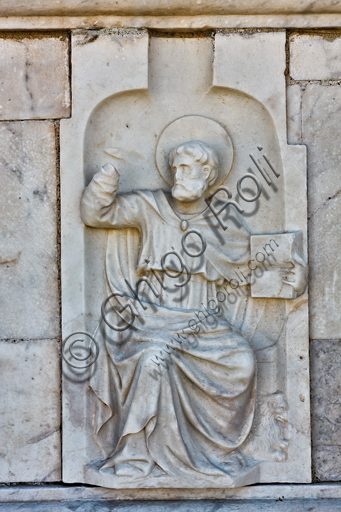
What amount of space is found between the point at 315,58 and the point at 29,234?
1.84 m

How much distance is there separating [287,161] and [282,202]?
222mm

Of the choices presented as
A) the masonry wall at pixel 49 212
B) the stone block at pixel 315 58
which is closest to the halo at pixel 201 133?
the masonry wall at pixel 49 212

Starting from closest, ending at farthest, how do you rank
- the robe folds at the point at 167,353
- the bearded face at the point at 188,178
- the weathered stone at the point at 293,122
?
the robe folds at the point at 167,353 → the bearded face at the point at 188,178 → the weathered stone at the point at 293,122

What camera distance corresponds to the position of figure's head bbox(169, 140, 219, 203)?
11.4 feet

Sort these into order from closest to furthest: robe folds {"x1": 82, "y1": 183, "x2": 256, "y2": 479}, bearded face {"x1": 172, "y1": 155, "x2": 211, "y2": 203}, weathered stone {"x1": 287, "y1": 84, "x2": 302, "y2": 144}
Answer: robe folds {"x1": 82, "y1": 183, "x2": 256, "y2": 479} → bearded face {"x1": 172, "y1": 155, "x2": 211, "y2": 203} → weathered stone {"x1": 287, "y1": 84, "x2": 302, "y2": 144}

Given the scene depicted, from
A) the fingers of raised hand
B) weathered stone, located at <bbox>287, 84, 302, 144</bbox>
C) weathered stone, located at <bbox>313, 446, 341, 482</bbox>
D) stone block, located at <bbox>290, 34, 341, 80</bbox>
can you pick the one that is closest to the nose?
the fingers of raised hand

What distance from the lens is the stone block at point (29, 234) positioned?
3.58m

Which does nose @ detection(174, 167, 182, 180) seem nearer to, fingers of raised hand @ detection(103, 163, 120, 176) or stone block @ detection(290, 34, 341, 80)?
fingers of raised hand @ detection(103, 163, 120, 176)

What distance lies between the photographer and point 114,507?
3.44m

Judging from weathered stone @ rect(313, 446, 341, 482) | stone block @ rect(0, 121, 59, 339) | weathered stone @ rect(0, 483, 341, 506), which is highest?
stone block @ rect(0, 121, 59, 339)

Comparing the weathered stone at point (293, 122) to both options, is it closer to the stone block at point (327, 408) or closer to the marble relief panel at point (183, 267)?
the marble relief panel at point (183, 267)

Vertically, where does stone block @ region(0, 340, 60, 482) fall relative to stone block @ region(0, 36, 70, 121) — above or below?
below

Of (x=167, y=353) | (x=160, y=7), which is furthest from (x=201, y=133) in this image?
(x=167, y=353)

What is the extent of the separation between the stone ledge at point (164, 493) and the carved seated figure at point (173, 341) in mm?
169
